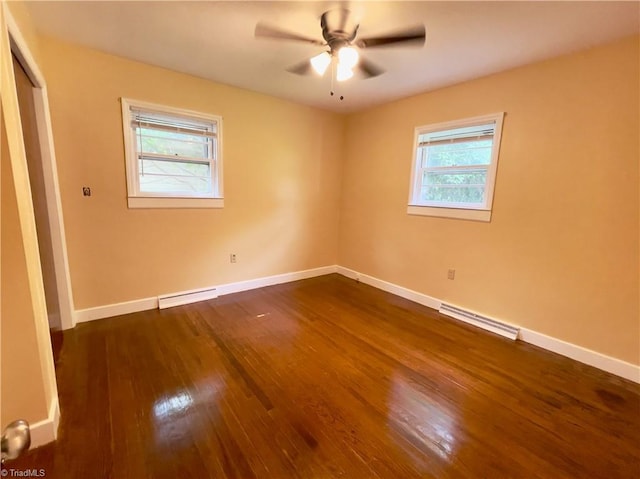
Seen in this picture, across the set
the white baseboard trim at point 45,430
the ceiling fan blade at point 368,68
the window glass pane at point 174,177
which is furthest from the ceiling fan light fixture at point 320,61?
the white baseboard trim at point 45,430

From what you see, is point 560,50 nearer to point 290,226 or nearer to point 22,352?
point 290,226

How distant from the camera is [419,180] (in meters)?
3.54

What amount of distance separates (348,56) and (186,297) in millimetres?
2889

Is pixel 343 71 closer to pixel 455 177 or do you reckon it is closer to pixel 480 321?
pixel 455 177

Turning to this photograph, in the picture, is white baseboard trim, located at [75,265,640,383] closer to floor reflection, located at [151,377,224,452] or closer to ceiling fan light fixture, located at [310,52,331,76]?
floor reflection, located at [151,377,224,452]

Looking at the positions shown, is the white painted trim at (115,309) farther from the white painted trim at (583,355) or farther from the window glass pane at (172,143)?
the white painted trim at (583,355)

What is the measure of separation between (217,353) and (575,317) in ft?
9.86

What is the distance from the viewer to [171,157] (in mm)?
3090

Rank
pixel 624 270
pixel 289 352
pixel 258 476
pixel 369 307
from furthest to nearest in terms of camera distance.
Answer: pixel 369 307 < pixel 289 352 < pixel 624 270 < pixel 258 476

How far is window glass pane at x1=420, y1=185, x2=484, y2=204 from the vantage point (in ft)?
9.97

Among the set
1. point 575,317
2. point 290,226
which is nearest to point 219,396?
point 290,226

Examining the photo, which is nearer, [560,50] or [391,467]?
[391,467]

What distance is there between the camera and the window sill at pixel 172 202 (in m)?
2.88

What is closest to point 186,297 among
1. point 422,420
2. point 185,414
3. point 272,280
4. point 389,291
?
point 272,280
